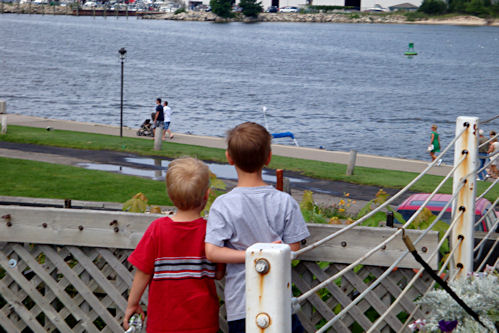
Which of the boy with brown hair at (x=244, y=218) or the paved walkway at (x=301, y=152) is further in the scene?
the paved walkway at (x=301, y=152)

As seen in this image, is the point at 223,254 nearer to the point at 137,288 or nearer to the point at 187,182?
the point at 187,182

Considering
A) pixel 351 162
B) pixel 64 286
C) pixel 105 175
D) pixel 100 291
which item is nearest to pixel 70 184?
pixel 105 175

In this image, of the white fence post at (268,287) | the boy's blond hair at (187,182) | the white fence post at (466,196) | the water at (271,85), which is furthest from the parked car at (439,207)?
the water at (271,85)

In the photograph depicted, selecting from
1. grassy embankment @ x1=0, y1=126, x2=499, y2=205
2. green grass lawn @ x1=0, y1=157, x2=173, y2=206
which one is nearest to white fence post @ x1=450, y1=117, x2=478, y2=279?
grassy embankment @ x1=0, y1=126, x2=499, y2=205

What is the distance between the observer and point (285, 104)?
74125 millimetres

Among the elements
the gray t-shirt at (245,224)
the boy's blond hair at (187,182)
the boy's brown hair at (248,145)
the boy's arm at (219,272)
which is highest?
the boy's brown hair at (248,145)

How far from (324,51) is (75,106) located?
3754 inches

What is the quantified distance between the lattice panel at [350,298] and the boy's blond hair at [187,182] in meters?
0.77

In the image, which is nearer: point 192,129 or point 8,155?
point 8,155

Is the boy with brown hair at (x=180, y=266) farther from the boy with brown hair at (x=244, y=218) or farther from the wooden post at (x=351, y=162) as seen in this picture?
the wooden post at (x=351, y=162)

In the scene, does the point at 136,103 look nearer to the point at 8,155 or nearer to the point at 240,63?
the point at 8,155

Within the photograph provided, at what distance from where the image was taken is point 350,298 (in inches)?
156

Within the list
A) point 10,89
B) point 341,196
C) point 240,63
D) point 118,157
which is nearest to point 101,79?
point 10,89

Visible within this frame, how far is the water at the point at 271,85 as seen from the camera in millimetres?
59794
